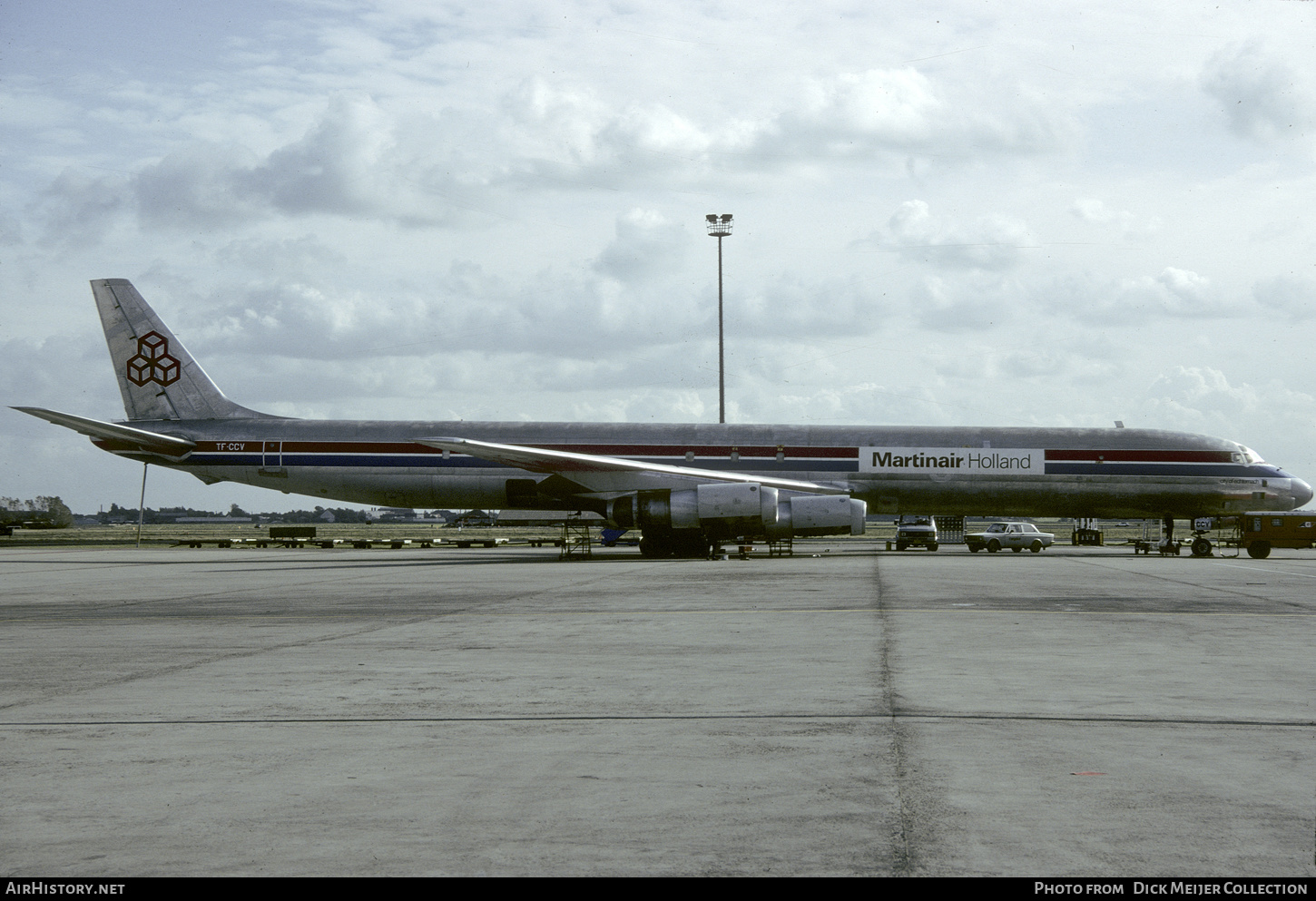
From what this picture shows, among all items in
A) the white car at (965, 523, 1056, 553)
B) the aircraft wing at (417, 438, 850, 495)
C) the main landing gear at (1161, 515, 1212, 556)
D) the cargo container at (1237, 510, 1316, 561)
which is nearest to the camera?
the aircraft wing at (417, 438, 850, 495)

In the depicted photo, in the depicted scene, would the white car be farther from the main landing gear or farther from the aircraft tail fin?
the aircraft tail fin

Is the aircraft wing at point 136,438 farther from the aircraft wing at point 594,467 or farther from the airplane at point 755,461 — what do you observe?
the aircraft wing at point 594,467

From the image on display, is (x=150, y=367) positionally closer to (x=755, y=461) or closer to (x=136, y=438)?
(x=136, y=438)

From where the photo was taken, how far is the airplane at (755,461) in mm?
36125

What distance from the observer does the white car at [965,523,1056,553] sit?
150 ft

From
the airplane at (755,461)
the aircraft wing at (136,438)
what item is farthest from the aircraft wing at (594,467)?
the aircraft wing at (136,438)

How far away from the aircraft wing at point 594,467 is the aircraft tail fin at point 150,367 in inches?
351

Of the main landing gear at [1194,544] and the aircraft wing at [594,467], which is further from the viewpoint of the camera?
the main landing gear at [1194,544]

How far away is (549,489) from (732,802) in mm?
29995

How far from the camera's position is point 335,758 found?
6754mm

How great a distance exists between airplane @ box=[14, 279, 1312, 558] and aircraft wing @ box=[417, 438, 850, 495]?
0.22 meters

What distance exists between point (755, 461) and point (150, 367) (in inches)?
803

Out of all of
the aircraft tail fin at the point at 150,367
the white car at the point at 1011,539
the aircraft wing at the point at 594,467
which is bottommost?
the white car at the point at 1011,539

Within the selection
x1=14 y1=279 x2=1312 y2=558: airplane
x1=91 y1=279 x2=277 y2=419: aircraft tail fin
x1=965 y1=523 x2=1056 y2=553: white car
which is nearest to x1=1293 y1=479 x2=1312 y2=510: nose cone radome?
x1=14 y1=279 x2=1312 y2=558: airplane
